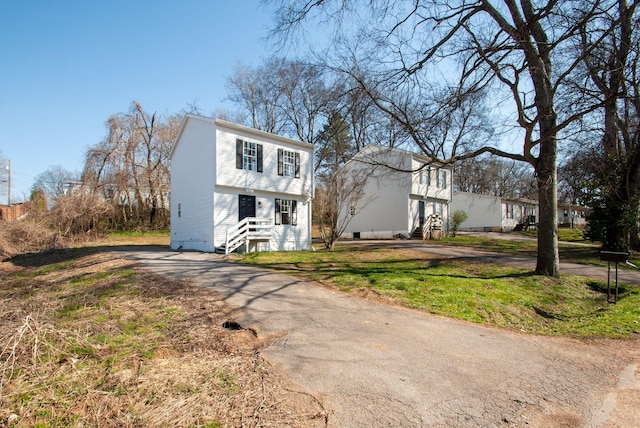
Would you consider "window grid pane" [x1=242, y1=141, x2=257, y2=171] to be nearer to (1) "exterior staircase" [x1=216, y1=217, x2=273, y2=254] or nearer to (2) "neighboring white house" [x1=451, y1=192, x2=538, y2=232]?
(1) "exterior staircase" [x1=216, y1=217, x2=273, y2=254]

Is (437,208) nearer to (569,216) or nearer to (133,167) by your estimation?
(133,167)

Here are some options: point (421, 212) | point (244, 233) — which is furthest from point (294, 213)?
point (421, 212)

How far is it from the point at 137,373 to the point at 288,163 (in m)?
15.5

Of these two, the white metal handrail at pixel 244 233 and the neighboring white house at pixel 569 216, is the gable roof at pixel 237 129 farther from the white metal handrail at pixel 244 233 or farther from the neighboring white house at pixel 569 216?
the neighboring white house at pixel 569 216

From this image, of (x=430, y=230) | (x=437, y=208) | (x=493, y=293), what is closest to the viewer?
(x=493, y=293)

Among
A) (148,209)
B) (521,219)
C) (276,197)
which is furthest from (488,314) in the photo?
(521,219)

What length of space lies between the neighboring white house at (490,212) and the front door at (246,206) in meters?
26.9

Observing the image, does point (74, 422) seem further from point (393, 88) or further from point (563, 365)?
point (393, 88)

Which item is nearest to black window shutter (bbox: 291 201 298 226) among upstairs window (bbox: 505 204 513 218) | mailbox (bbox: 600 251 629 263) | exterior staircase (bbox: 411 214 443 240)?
exterior staircase (bbox: 411 214 443 240)

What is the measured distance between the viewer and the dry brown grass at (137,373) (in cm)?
258

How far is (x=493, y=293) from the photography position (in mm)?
8289

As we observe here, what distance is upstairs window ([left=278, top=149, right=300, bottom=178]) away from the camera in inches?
701

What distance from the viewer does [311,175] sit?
62.5ft

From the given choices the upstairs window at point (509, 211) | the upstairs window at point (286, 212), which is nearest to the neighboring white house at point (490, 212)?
the upstairs window at point (509, 211)
